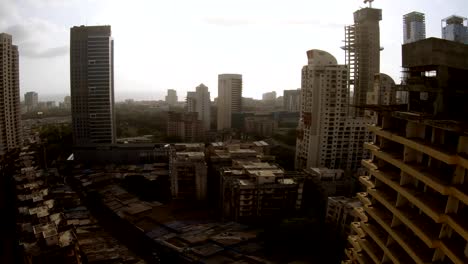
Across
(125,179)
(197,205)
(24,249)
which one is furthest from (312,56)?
(24,249)

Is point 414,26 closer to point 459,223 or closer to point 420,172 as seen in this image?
point 420,172

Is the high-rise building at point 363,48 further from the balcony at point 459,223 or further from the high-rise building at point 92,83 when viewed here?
the balcony at point 459,223

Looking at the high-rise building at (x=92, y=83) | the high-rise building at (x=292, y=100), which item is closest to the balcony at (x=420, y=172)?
the high-rise building at (x=92, y=83)

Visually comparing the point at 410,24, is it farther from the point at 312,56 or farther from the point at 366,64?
the point at 312,56

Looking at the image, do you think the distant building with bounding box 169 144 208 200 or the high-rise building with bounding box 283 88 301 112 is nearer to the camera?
the distant building with bounding box 169 144 208 200

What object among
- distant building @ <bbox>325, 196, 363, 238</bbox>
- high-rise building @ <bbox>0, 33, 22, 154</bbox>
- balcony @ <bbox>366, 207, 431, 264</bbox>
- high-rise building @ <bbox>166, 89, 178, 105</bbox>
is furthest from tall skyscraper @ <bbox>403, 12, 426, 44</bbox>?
high-rise building @ <bbox>166, 89, 178, 105</bbox>

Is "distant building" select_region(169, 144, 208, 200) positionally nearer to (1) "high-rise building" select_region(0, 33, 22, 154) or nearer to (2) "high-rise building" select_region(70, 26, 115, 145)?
(1) "high-rise building" select_region(0, 33, 22, 154)
